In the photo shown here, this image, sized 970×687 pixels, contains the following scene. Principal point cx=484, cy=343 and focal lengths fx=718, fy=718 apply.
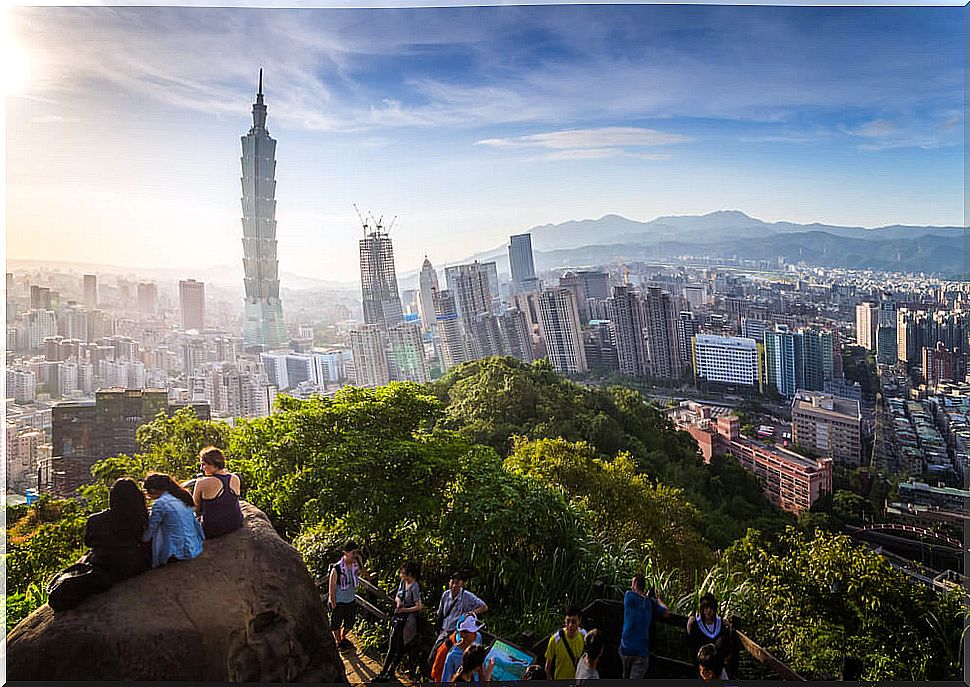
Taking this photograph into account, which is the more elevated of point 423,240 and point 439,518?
point 423,240

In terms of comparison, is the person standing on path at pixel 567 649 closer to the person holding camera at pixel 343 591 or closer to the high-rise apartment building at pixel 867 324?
the person holding camera at pixel 343 591

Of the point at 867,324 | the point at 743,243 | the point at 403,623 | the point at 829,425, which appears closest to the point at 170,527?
the point at 403,623

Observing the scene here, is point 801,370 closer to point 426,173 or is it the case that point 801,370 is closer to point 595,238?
point 595,238

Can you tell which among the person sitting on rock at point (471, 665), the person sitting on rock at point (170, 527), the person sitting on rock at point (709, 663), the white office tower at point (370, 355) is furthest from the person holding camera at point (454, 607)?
the white office tower at point (370, 355)

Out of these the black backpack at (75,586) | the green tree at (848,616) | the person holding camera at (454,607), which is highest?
the black backpack at (75,586)

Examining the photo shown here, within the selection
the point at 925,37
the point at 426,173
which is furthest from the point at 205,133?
the point at 925,37

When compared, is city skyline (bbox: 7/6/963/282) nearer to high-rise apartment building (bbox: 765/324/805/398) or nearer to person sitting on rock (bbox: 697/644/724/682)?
high-rise apartment building (bbox: 765/324/805/398)
